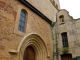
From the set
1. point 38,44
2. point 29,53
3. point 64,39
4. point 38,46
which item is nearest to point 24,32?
point 29,53

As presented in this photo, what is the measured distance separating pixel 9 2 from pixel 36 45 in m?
4.03

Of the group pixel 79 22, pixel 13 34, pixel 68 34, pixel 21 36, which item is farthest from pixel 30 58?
pixel 79 22

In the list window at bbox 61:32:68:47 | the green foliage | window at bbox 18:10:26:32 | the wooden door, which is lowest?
the wooden door

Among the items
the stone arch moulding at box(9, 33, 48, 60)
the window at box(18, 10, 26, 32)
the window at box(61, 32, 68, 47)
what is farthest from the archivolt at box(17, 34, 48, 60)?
the window at box(61, 32, 68, 47)

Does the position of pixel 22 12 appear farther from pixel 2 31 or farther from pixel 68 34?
pixel 68 34

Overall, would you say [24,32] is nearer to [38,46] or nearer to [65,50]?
[38,46]

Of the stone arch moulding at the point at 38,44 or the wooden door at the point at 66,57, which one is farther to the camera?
the wooden door at the point at 66,57

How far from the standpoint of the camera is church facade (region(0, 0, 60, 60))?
19.6ft

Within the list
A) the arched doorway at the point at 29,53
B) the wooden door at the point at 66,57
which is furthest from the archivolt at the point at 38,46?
the wooden door at the point at 66,57

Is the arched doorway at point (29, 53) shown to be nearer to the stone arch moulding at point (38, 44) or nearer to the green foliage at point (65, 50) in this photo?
the stone arch moulding at point (38, 44)

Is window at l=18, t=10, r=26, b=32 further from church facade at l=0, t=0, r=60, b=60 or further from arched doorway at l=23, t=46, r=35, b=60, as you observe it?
arched doorway at l=23, t=46, r=35, b=60

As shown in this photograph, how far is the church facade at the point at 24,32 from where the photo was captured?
597 centimetres

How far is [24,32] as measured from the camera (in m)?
7.38

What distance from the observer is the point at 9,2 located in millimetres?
6688
